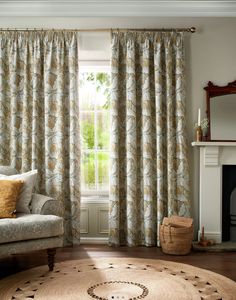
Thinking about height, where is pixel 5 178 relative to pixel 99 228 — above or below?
above

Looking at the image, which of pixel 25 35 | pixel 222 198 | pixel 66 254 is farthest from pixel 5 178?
pixel 222 198

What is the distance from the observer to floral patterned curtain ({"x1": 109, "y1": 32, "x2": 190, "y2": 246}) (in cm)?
456

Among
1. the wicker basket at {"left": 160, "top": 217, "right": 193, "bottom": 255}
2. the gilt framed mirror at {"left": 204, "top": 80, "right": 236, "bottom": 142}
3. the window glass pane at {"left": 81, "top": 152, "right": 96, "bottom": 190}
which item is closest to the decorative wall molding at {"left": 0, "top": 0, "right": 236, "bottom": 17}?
the gilt framed mirror at {"left": 204, "top": 80, "right": 236, "bottom": 142}

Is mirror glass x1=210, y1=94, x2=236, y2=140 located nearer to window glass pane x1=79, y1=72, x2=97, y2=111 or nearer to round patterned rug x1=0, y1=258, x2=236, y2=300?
window glass pane x1=79, y1=72, x2=97, y2=111

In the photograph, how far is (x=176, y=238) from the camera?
4199 mm

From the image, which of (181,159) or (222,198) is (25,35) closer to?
(181,159)

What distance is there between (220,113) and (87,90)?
161 centimetres

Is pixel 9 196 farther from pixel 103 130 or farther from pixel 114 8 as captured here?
pixel 114 8

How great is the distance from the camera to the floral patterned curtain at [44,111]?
181 inches

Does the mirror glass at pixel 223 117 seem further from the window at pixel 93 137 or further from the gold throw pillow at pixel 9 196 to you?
the gold throw pillow at pixel 9 196

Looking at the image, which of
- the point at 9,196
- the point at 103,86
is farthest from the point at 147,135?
the point at 9,196

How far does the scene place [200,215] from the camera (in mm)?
4586

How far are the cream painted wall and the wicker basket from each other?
1.66 ft

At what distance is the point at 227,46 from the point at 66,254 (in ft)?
9.65
